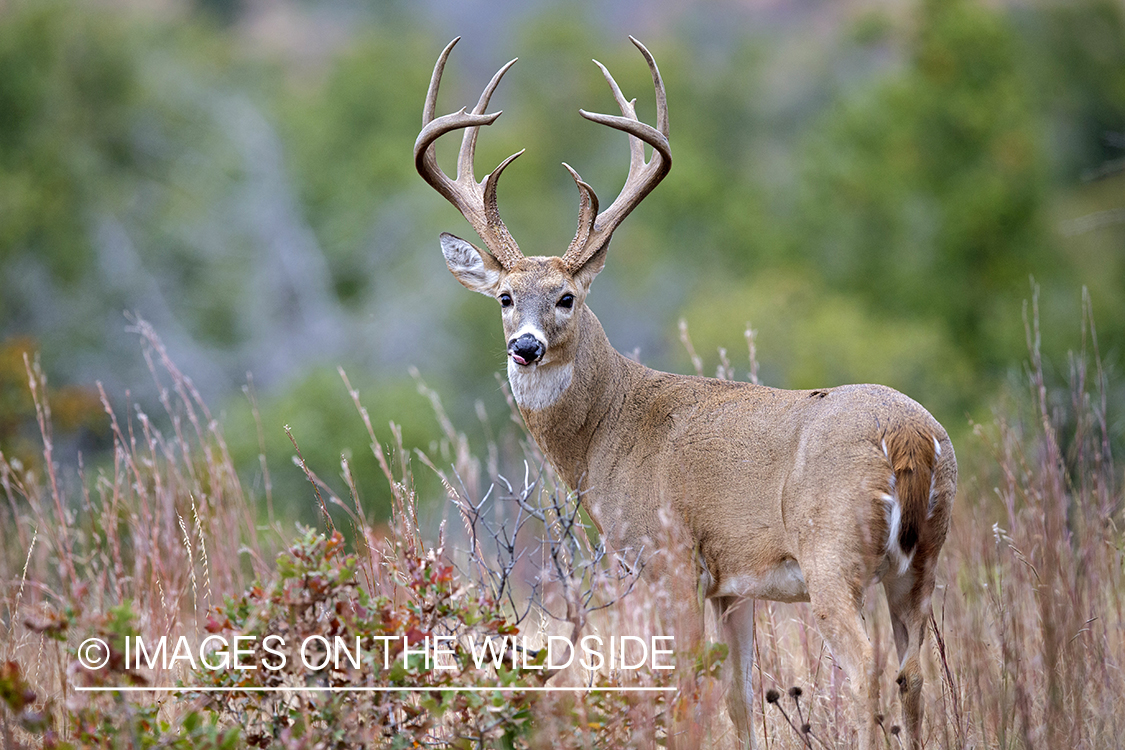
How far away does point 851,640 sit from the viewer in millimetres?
4277

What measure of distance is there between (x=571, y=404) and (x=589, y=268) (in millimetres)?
734

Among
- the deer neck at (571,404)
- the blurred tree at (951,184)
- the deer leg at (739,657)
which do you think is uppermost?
the blurred tree at (951,184)

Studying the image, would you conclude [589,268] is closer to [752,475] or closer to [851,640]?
[752,475]

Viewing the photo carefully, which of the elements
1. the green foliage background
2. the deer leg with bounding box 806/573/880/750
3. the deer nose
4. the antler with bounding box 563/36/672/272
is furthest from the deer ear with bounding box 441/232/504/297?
the green foliage background

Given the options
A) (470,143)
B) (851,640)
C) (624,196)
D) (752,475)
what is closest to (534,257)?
(624,196)

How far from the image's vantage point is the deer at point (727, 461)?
14.1 feet

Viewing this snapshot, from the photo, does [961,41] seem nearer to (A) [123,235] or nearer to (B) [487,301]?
(B) [487,301]

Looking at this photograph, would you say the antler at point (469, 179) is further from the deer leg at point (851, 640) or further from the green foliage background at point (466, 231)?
the green foliage background at point (466, 231)

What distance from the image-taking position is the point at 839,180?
33906 mm

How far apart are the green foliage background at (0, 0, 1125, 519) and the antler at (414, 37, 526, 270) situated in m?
12.7

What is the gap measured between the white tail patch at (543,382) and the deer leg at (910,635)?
1831 millimetres

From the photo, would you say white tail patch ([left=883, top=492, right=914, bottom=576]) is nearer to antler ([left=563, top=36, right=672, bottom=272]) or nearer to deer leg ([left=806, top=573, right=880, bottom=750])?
deer leg ([left=806, top=573, right=880, bottom=750])

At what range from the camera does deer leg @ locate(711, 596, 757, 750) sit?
5.08 metres

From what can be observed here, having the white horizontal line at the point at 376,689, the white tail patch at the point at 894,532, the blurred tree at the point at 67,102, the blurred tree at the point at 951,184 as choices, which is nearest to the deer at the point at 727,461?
the white tail patch at the point at 894,532
